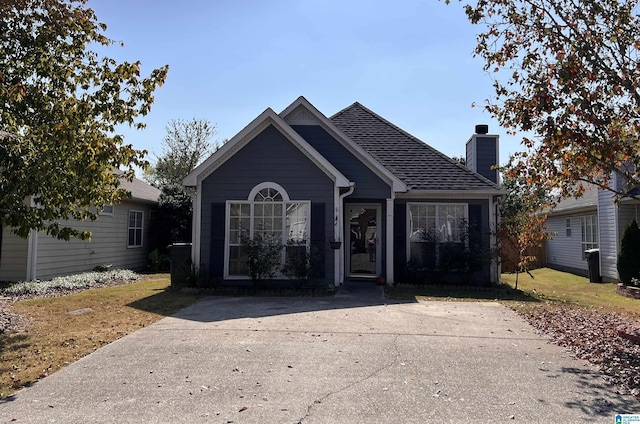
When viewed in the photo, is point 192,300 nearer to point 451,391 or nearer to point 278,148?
point 278,148

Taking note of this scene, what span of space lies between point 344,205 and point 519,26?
7624mm

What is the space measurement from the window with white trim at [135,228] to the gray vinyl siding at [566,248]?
17.8m

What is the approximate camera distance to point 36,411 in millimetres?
4082

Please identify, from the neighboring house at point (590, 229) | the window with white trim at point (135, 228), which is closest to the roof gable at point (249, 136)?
the neighboring house at point (590, 229)

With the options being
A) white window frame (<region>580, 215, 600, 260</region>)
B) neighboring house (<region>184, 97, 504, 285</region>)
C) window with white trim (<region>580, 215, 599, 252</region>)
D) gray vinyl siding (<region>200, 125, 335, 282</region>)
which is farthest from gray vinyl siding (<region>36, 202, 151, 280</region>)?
window with white trim (<region>580, 215, 599, 252</region>)

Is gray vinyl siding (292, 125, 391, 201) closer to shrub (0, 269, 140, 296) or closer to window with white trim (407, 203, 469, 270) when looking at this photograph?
window with white trim (407, 203, 469, 270)

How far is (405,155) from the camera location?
1528cm

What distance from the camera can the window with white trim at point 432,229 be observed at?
44.2 feet

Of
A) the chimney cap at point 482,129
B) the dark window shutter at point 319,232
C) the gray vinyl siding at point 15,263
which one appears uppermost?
the chimney cap at point 482,129

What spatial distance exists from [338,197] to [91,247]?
9.67 meters

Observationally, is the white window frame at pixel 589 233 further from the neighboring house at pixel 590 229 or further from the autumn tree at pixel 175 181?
the autumn tree at pixel 175 181

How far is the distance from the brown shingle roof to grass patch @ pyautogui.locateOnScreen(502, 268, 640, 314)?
3.63 meters

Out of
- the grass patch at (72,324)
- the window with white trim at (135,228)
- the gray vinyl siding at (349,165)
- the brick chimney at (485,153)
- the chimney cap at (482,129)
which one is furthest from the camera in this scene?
the window with white trim at (135,228)

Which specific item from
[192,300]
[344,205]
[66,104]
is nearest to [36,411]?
[66,104]
